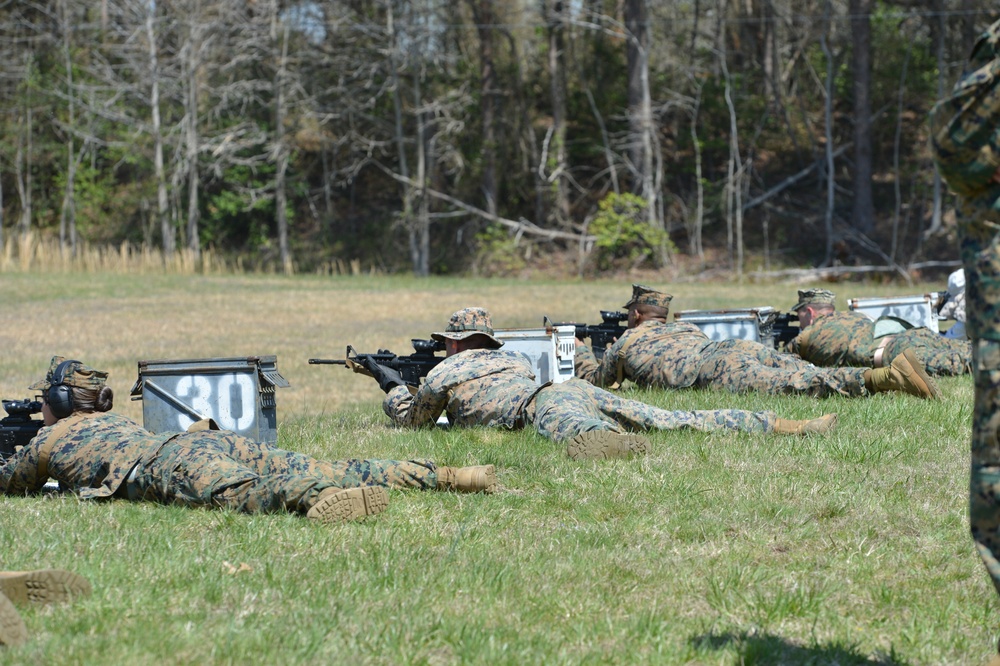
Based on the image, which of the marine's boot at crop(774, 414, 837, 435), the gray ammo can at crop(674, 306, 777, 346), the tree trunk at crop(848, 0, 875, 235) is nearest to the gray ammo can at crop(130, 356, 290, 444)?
the marine's boot at crop(774, 414, 837, 435)

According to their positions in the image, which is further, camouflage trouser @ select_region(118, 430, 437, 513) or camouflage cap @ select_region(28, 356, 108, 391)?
camouflage cap @ select_region(28, 356, 108, 391)

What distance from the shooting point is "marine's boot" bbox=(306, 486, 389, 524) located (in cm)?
584

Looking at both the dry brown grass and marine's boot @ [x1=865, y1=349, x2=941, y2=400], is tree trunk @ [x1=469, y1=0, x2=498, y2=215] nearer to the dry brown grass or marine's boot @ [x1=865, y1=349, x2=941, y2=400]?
the dry brown grass

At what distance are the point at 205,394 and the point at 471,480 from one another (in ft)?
8.23

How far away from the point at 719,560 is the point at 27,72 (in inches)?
1702

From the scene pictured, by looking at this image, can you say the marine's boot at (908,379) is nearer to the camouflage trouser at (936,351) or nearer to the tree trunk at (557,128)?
the camouflage trouser at (936,351)

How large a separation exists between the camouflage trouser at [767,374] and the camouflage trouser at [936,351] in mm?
1187

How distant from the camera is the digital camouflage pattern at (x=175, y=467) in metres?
6.28

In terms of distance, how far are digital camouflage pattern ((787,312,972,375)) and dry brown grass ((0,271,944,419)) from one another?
4.60m

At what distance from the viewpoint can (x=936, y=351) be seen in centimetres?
1120

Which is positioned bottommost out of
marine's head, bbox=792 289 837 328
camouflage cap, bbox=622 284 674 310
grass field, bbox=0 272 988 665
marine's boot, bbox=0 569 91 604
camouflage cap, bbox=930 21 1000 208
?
grass field, bbox=0 272 988 665

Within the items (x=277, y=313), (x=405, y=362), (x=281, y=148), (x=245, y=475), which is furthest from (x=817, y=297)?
(x=281, y=148)

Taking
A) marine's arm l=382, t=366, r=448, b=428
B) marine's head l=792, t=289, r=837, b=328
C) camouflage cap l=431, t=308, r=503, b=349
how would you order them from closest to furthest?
marine's arm l=382, t=366, r=448, b=428 → camouflage cap l=431, t=308, r=503, b=349 → marine's head l=792, t=289, r=837, b=328

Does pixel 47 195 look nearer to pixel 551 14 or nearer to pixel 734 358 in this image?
pixel 551 14
